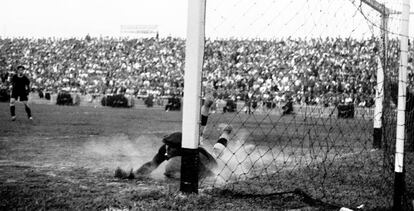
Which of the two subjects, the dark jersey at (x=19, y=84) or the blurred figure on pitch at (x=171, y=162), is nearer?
the blurred figure on pitch at (x=171, y=162)

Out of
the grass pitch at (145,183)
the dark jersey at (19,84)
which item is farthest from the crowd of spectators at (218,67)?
the dark jersey at (19,84)

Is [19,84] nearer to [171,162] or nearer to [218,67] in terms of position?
[171,162]

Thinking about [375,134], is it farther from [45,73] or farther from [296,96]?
[45,73]

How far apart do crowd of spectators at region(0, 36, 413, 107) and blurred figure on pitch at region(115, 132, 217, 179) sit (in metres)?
3.09

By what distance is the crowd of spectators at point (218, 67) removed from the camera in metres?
18.1

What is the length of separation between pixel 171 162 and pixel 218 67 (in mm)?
20757

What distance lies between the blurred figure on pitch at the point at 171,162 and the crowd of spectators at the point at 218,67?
10.1 feet

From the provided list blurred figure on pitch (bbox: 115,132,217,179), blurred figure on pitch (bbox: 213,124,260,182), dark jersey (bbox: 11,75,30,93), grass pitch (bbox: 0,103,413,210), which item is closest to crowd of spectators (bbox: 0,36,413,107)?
grass pitch (bbox: 0,103,413,210)

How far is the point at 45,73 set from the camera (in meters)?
38.1

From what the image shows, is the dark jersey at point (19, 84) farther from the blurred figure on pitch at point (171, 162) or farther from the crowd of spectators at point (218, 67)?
the blurred figure on pitch at point (171, 162)

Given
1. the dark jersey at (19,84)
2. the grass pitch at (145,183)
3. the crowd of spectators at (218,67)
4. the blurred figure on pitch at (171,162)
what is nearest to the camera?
the grass pitch at (145,183)

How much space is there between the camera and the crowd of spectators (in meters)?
18.1

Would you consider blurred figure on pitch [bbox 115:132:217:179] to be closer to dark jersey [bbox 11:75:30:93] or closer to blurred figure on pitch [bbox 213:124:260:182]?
blurred figure on pitch [bbox 213:124:260:182]

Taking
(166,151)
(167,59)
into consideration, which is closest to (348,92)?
(166,151)
